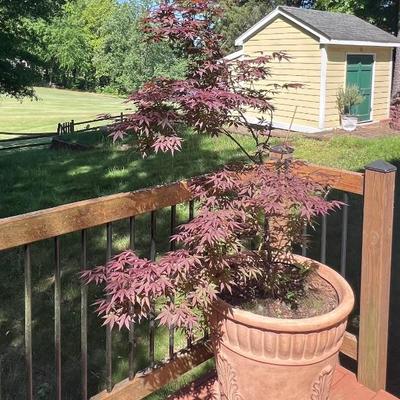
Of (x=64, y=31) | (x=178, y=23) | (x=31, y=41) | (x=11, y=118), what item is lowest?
(x=11, y=118)

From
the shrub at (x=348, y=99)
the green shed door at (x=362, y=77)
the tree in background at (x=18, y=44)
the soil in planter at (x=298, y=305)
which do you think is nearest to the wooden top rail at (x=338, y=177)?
the soil in planter at (x=298, y=305)

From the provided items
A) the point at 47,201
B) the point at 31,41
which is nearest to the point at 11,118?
the point at 31,41

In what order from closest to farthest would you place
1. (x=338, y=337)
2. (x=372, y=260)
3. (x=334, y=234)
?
1. (x=338, y=337)
2. (x=372, y=260)
3. (x=334, y=234)

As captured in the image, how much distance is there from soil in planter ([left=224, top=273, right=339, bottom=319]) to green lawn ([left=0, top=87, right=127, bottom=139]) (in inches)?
948

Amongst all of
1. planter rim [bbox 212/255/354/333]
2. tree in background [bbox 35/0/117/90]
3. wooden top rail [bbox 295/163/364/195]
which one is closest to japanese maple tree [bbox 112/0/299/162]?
wooden top rail [bbox 295/163/364/195]

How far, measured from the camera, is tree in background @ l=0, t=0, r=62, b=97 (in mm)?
13352

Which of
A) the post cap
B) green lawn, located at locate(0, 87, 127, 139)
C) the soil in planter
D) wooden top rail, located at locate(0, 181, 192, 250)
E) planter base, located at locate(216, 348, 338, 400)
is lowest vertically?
green lawn, located at locate(0, 87, 127, 139)

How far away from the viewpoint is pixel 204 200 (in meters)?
2.53

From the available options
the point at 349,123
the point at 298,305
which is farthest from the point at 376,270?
the point at 349,123

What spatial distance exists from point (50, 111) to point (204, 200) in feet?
129

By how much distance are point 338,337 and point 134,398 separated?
109 centimetres

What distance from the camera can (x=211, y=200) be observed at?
249cm

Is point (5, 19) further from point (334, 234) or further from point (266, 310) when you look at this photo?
point (266, 310)

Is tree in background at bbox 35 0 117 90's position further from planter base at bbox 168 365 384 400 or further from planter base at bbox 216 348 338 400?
planter base at bbox 216 348 338 400
